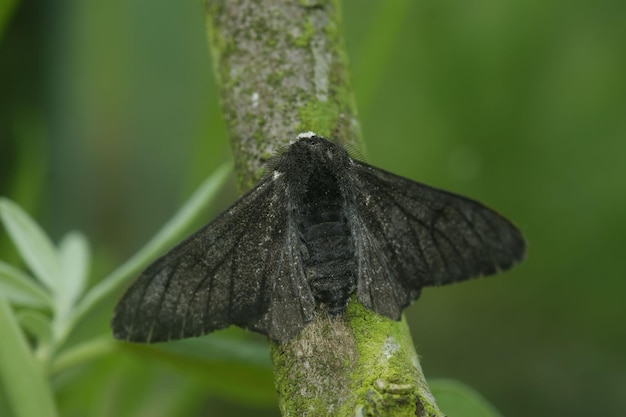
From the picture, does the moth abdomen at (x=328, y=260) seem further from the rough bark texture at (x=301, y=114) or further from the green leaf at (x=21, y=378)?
the green leaf at (x=21, y=378)

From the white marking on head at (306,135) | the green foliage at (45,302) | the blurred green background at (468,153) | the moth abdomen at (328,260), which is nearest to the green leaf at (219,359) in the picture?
the green foliage at (45,302)

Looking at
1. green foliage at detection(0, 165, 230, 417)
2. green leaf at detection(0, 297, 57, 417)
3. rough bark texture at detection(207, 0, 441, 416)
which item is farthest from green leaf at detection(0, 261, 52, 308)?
rough bark texture at detection(207, 0, 441, 416)

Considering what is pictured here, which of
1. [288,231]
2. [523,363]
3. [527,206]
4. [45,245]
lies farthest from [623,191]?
[45,245]

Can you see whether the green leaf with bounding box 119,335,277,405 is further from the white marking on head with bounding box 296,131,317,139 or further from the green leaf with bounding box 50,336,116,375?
the white marking on head with bounding box 296,131,317,139

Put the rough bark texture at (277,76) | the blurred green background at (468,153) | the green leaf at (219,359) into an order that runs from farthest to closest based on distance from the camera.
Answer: the blurred green background at (468,153)
the green leaf at (219,359)
the rough bark texture at (277,76)

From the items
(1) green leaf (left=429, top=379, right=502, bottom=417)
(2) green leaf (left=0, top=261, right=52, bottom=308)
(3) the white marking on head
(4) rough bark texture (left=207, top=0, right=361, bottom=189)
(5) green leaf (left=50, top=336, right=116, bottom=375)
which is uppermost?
(4) rough bark texture (left=207, top=0, right=361, bottom=189)
